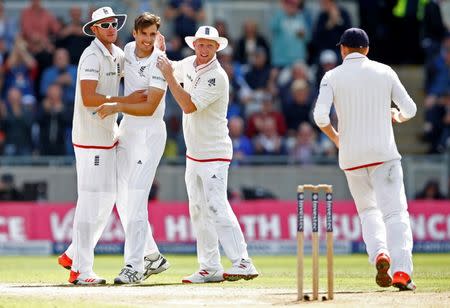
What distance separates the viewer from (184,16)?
24.6 m

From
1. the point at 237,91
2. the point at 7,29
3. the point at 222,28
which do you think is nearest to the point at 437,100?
the point at 237,91

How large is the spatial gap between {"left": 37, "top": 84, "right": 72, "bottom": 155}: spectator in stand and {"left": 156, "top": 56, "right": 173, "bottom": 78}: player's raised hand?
1022cm

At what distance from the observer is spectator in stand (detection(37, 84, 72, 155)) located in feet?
73.4

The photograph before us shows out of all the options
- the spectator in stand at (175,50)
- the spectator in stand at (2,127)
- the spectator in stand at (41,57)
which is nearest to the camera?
the spectator in stand at (2,127)

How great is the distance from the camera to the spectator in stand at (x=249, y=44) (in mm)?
24703

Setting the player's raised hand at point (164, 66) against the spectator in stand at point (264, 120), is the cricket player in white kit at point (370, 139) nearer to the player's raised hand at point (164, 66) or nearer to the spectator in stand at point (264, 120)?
the player's raised hand at point (164, 66)

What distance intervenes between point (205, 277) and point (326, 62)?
468 inches

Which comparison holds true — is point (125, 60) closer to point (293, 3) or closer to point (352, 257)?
point (352, 257)

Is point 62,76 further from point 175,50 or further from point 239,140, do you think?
point 239,140

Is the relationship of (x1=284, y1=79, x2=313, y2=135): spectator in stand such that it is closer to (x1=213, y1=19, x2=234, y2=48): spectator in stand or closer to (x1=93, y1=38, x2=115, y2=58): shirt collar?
(x1=213, y1=19, x2=234, y2=48): spectator in stand

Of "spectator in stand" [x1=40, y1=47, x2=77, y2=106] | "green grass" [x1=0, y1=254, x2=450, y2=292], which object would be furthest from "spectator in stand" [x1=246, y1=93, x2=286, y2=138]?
"spectator in stand" [x1=40, y1=47, x2=77, y2=106]

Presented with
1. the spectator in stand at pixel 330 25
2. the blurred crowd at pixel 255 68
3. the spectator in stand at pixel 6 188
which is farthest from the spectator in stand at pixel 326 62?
the spectator in stand at pixel 6 188

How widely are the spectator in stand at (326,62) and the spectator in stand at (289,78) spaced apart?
227mm

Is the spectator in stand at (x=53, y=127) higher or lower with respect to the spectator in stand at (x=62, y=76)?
lower
